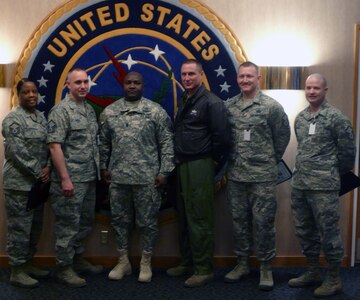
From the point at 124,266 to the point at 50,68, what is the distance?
1754 mm

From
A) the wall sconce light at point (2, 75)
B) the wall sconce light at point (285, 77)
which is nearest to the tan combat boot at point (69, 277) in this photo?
the wall sconce light at point (2, 75)

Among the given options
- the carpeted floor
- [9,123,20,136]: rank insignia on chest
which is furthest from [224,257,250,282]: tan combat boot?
[9,123,20,136]: rank insignia on chest

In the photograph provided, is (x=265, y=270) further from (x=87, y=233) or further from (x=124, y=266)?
(x=87, y=233)

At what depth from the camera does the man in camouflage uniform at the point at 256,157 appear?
12.6 feet

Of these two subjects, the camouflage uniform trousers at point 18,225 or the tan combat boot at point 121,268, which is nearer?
the camouflage uniform trousers at point 18,225

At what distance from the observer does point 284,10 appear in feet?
14.2

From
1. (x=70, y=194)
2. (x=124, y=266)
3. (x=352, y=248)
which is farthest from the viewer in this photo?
(x=352, y=248)

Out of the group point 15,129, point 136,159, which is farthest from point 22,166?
point 136,159

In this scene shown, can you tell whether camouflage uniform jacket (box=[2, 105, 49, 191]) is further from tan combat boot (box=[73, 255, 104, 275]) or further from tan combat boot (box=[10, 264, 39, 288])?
tan combat boot (box=[73, 255, 104, 275])

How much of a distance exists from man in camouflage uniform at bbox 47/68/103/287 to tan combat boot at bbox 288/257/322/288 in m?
1.61

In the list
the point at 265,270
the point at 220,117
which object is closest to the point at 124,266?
the point at 265,270

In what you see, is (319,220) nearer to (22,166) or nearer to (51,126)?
(51,126)

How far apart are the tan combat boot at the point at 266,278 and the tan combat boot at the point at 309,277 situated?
0.17m

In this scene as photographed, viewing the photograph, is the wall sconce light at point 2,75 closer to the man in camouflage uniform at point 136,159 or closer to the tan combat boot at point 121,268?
the man in camouflage uniform at point 136,159
